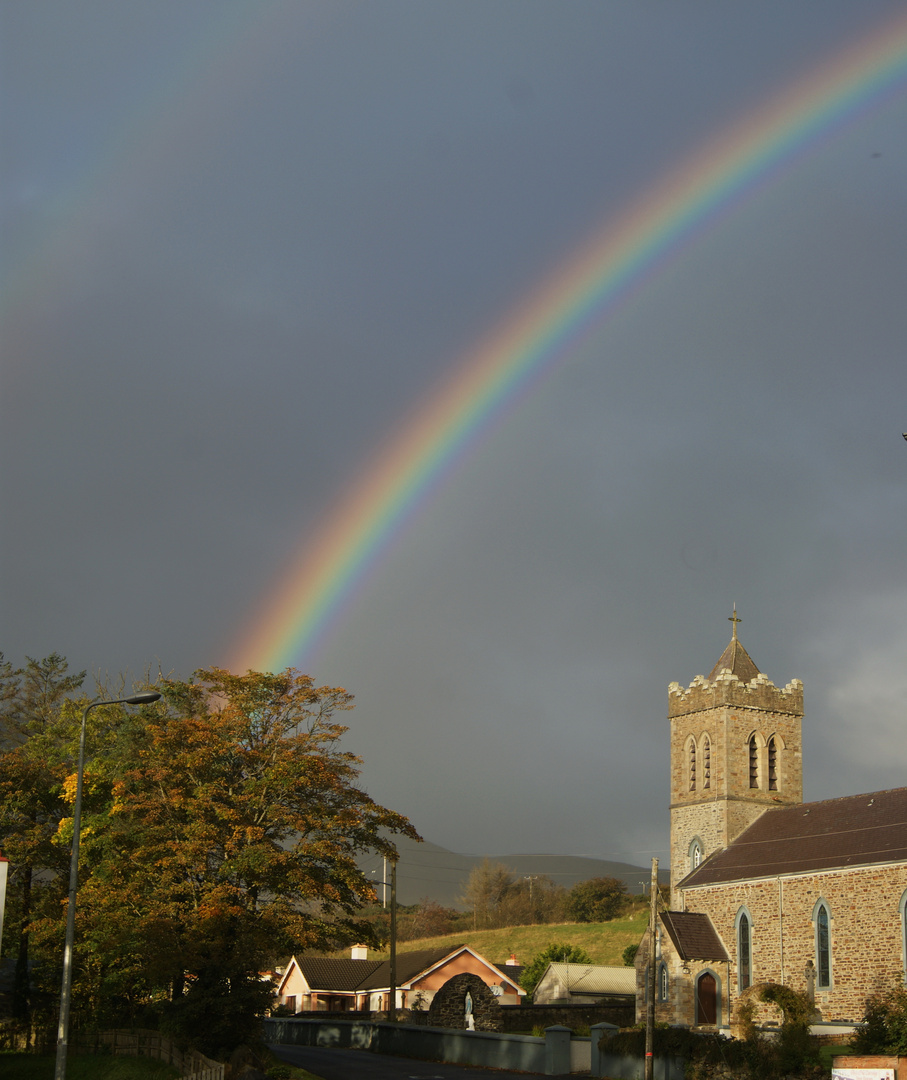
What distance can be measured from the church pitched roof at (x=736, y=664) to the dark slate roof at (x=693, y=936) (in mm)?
16618

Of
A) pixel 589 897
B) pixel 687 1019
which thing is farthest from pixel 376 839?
pixel 589 897

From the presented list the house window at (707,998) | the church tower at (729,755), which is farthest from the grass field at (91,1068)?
the church tower at (729,755)

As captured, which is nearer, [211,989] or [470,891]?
[211,989]

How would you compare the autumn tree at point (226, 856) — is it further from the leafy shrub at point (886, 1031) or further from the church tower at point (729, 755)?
the church tower at point (729, 755)

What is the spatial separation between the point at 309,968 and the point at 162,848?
158 feet

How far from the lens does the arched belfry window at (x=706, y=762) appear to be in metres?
66.5

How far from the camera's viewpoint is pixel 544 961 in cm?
7550

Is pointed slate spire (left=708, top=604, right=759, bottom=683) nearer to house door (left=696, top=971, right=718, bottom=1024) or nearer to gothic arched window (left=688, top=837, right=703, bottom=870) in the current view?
gothic arched window (left=688, top=837, right=703, bottom=870)

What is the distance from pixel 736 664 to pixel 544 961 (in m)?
24.7

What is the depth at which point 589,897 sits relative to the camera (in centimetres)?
11906

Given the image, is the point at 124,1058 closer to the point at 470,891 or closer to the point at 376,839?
the point at 376,839

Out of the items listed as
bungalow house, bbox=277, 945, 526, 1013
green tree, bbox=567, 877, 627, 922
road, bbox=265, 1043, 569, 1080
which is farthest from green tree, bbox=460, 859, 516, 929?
road, bbox=265, 1043, 569, 1080

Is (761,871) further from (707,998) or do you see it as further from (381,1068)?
(381,1068)

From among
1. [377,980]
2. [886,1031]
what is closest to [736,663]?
[377,980]
